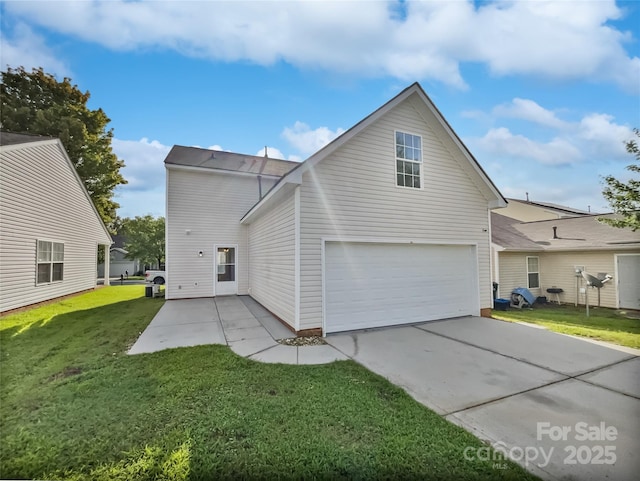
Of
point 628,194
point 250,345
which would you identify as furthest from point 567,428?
point 628,194

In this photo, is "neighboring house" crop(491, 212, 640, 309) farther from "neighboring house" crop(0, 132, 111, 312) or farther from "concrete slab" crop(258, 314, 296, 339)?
"neighboring house" crop(0, 132, 111, 312)

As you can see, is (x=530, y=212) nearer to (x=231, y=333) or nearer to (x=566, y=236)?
(x=566, y=236)

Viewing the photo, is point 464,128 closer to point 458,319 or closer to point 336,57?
point 336,57

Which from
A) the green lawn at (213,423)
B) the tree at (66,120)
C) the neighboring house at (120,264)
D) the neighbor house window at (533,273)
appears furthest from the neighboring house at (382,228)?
the neighboring house at (120,264)

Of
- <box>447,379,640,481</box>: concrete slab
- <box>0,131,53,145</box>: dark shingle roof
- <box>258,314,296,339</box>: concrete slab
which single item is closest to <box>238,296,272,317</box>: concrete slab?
<box>258,314,296,339</box>: concrete slab

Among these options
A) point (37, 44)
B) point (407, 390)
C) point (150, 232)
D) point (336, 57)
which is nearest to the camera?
point (407, 390)

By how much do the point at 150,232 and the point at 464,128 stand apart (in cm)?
3223

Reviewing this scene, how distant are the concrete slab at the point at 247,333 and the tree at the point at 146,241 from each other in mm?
28220

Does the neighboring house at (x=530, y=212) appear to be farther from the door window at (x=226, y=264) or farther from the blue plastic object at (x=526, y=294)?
the door window at (x=226, y=264)

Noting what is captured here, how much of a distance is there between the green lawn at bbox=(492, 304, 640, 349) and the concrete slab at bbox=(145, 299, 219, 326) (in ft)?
29.9

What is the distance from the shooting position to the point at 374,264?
733 cm

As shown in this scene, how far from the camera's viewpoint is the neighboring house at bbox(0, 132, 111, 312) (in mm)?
8586

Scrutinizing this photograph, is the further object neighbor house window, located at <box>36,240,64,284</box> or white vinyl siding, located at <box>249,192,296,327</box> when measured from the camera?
neighbor house window, located at <box>36,240,64,284</box>

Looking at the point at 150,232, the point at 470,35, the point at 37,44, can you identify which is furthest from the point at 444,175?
the point at 150,232
